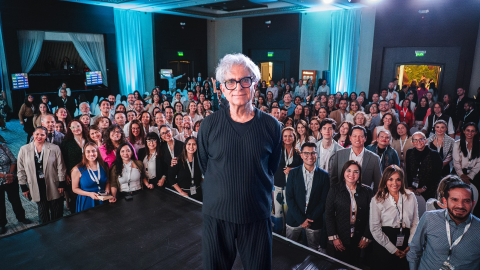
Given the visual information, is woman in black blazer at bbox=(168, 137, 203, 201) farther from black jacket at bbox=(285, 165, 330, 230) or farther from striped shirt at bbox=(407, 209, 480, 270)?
striped shirt at bbox=(407, 209, 480, 270)

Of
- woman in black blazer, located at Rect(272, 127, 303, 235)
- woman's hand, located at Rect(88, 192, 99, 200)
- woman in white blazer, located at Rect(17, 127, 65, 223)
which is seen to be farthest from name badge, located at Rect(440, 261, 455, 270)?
woman in white blazer, located at Rect(17, 127, 65, 223)

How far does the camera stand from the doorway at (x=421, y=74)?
10.1 metres

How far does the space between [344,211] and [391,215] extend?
40 cm

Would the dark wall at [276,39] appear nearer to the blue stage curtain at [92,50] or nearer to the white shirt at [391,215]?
the blue stage curtain at [92,50]

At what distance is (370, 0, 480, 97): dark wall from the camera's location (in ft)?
30.1

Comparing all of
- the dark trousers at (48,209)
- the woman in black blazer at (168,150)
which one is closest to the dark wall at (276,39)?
the woman in black blazer at (168,150)

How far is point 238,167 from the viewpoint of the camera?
138cm

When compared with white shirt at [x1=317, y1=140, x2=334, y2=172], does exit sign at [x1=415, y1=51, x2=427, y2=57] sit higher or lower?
higher

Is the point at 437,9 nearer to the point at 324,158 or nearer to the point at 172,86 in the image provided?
the point at 324,158

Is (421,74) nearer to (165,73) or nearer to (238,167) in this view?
(165,73)

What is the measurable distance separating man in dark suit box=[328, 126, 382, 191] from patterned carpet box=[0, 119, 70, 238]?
11.5 feet

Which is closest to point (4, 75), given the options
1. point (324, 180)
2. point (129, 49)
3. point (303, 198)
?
point (129, 49)

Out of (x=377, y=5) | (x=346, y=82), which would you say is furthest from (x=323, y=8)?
(x=346, y=82)

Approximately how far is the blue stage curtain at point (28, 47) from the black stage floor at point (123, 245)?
1019 cm
